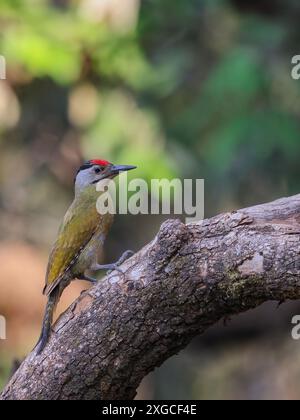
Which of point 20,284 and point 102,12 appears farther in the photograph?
point 20,284

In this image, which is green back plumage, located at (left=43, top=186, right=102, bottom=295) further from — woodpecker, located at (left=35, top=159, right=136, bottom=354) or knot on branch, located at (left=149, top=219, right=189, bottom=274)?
knot on branch, located at (left=149, top=219, right=189, bottom=274)

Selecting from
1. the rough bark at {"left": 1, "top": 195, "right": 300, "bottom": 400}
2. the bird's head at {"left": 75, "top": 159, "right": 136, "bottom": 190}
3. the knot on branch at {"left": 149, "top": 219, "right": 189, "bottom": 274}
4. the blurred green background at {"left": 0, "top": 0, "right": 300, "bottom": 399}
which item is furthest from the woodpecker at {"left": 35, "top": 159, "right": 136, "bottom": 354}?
the blurred green background at {"left": 0, "top": 0, "right": 300, "bottom": 399}

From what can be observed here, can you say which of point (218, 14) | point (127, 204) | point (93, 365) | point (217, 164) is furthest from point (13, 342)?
point (93, 365)

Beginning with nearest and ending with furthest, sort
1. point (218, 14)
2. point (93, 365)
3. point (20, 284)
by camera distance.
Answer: point (93, 365)
point (20, 284)
point (218, 14)

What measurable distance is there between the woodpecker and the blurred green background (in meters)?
3.12

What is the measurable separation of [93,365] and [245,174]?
5.61 m

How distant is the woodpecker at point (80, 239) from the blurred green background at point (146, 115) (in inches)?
123

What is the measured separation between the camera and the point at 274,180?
962cm

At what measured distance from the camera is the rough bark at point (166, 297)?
13.0 ft

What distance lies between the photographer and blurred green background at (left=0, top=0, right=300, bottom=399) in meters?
8.74

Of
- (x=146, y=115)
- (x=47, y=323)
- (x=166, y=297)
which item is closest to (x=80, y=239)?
(x=47, y=323)

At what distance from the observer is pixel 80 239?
16.3ft

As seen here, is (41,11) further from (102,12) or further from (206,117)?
(206,117)

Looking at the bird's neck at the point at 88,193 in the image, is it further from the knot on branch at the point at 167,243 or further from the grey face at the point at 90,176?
the knot on branch at the point at 167,243
